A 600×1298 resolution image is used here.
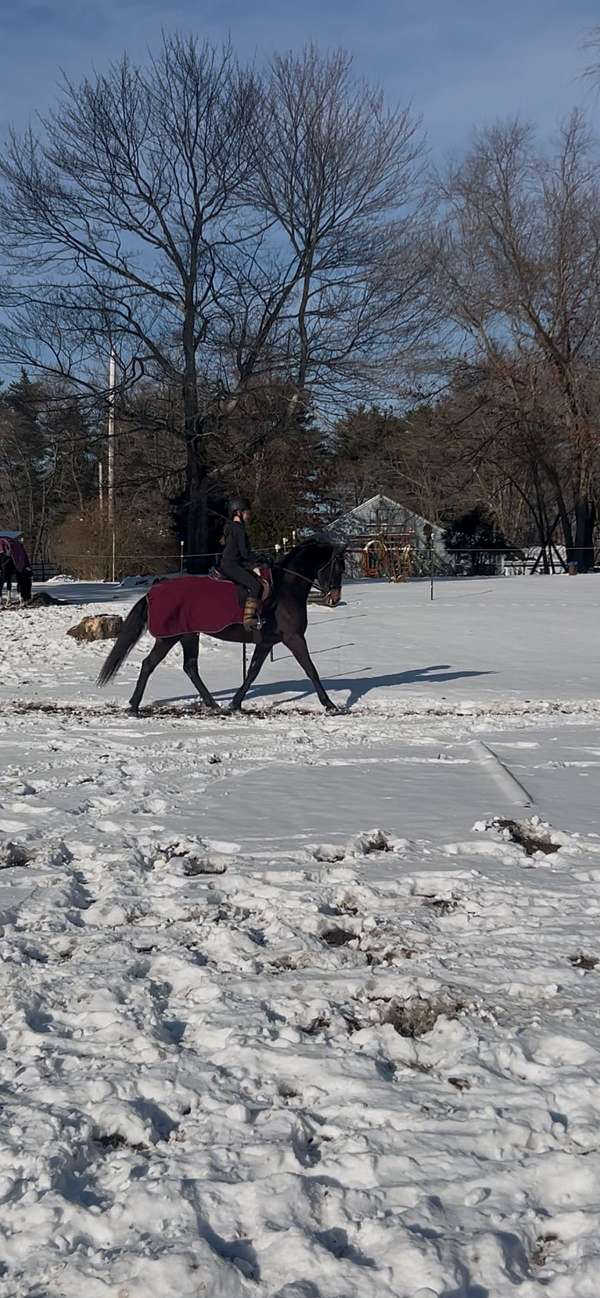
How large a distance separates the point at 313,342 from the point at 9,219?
8270 millimetres

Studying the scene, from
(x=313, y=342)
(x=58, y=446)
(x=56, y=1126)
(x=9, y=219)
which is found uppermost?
(x=9, y=219)

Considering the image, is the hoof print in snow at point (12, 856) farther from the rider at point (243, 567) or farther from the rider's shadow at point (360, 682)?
the rider's shadow at point (360, 682)

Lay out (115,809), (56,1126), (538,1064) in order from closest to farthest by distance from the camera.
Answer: (56,1126) → (538,1064) → (115,809)

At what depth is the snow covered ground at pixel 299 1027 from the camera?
2.56 meters

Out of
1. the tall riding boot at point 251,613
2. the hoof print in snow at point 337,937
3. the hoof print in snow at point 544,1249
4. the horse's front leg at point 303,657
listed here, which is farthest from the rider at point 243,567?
the hoof print in snow at point 544,1249

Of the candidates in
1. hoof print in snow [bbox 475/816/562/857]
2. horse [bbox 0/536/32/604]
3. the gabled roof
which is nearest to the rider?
hoof print in snow [bbox 475/816/562/857]

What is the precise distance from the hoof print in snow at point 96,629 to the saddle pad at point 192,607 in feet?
20.6

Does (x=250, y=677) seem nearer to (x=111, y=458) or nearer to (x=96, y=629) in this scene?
(x=96, y=629)

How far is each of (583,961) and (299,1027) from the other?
123 centimetres

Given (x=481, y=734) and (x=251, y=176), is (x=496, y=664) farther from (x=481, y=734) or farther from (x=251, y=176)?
(x=251, y=176)

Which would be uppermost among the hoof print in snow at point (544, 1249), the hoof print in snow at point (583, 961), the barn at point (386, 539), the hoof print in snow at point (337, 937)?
the barn at point (386, 539)

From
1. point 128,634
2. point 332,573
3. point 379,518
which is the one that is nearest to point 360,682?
point 332,573

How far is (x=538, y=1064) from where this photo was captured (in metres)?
3.41

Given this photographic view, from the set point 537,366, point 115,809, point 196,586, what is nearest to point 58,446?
point 537,366
